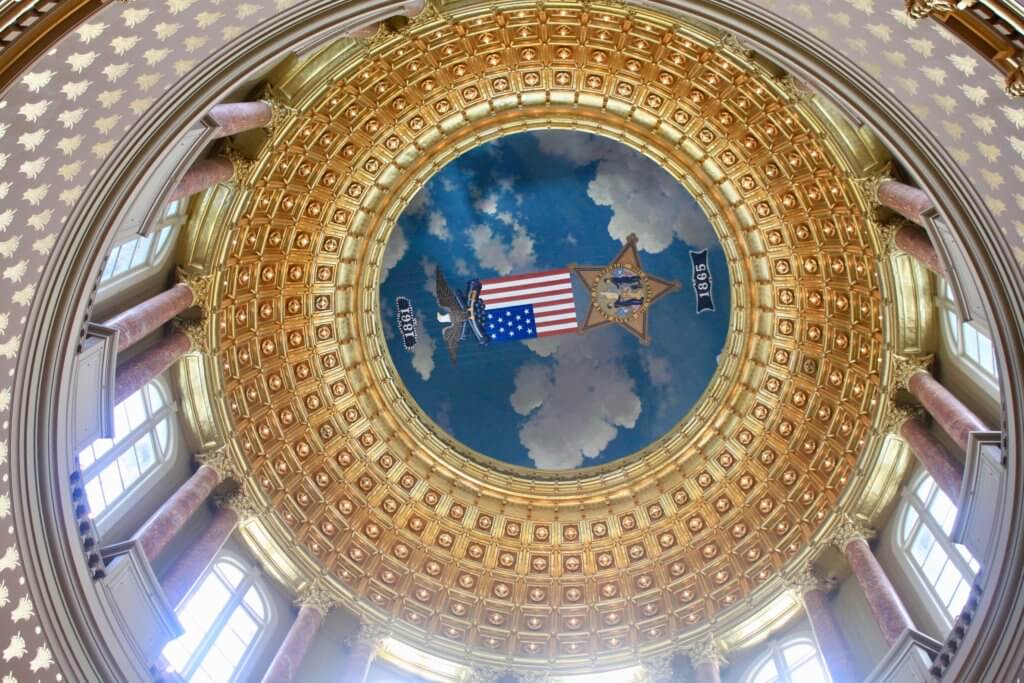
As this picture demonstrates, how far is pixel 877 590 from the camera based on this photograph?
18.1 meters

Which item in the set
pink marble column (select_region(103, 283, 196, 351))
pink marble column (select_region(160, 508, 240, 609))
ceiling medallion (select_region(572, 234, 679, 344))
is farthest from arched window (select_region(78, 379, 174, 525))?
ceiling medallion (select_region(572, 234, 679, 344))

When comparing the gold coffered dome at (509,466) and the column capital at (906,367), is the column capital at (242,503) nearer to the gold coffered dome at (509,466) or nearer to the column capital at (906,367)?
the gold coffered dome at (509,466)

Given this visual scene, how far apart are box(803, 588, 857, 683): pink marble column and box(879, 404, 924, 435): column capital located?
482 cm

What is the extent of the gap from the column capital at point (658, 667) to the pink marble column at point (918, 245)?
13.4 meters

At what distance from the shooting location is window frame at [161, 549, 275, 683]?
1841 cm

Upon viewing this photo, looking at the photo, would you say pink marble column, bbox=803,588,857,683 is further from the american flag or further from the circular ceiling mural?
the american flag

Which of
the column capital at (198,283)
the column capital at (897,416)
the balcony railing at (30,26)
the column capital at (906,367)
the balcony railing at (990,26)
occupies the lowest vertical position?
the balcony railing at (30,26)

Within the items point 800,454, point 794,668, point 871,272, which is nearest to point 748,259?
point 871,272

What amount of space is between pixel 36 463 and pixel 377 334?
52.7 ft

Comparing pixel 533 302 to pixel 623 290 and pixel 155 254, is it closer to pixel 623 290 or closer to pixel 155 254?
pixel 623 290

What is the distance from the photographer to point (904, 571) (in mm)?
18938

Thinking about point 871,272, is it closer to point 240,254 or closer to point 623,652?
point 623,652

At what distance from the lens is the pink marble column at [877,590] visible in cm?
1694

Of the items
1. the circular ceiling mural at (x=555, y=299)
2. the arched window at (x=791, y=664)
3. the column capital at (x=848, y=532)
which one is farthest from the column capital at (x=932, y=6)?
the circular ceiling mural at (x=555, y=299)
